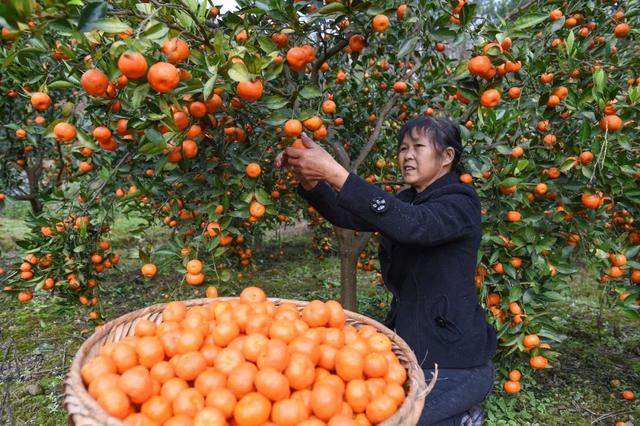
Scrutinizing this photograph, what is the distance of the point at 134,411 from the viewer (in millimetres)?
1310

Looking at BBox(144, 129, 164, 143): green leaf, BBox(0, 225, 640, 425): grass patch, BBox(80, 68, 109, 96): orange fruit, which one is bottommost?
BBox(0, 225, 640, 425): grass patch

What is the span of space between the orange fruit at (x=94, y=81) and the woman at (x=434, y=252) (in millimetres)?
838

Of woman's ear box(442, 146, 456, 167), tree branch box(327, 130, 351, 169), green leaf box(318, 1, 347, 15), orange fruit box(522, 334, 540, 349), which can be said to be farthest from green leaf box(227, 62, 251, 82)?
orange fruit box(522, 334, 540, 349)

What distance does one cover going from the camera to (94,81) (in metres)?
1.34

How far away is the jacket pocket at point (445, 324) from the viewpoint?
6.45 feet

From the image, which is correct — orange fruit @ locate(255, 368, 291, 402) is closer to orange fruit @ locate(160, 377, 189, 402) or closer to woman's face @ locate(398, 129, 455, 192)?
orange fruit @ locate(160, 377, 189, 402)

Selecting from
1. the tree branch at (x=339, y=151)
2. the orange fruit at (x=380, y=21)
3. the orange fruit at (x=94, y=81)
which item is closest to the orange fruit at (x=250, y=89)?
the orange fruit at (x=94, y=81)

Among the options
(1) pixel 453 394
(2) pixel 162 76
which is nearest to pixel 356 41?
(2) pixel 162 76

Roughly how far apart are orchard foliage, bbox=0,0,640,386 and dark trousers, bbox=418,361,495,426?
721mm

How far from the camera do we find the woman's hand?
74.6 inches

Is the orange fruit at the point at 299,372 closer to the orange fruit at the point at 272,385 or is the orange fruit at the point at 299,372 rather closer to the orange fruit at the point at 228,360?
the orange fruit at the point at 272,385

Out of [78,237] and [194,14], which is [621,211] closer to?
[194,14]

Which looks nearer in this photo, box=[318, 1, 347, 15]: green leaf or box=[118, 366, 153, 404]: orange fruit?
box=[118, 366, 153, 404]: orange fruit

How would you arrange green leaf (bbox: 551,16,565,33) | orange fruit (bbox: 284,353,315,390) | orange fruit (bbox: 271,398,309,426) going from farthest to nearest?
green leaf (bbox: 551,16,565,33) < orange fruit (bbox: 284,353,315,390) < orange fruit (bbox: 271,398,309,426)
